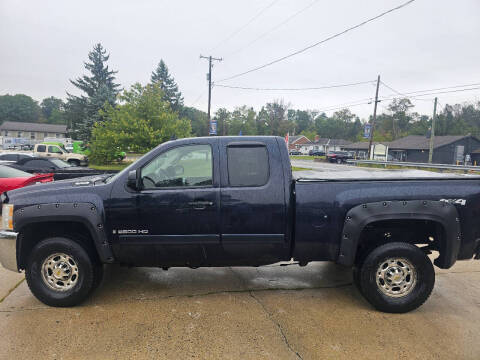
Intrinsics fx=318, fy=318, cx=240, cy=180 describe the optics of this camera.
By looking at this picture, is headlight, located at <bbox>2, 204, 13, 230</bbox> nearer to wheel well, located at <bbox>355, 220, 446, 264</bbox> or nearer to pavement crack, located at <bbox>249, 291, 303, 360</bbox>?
pavement crack, located at <bbox>249, 291, 303, 360</bbox>

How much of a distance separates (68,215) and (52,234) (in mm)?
470

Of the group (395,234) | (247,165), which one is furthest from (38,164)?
(395,234)

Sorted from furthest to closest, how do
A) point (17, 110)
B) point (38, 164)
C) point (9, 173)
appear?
point (17, 110)
point (38, 164)
point (9, 173)

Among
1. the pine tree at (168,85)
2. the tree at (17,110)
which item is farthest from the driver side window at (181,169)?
the tree at (17,110)

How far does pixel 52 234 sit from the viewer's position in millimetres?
3643

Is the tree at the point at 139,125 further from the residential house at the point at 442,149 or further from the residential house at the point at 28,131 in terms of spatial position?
the residential house at the point at 28,131

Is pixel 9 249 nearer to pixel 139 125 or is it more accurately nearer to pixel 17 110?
pixel 139 125

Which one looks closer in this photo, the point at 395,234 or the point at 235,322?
the point at 235,322

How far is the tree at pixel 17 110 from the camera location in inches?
3841

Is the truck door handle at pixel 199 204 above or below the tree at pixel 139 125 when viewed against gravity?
below

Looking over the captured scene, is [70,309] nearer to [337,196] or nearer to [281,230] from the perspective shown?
[281,230]

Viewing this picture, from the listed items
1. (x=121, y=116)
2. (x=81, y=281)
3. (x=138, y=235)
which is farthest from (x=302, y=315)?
(x=121, y=116)

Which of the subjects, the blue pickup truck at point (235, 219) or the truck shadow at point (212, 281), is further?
the truck shadow at point (212, 281)

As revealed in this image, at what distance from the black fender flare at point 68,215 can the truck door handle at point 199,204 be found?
98 cm
